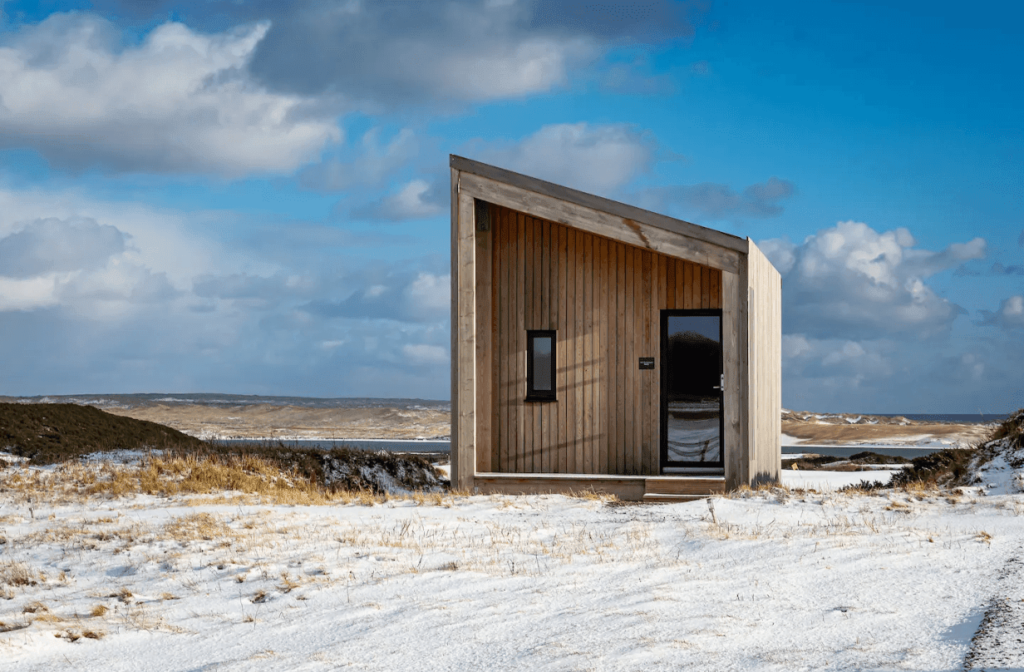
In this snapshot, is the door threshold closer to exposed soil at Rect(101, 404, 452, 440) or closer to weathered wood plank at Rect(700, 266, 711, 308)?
weathered wood plank at Rect(700, 266, 711, 308)

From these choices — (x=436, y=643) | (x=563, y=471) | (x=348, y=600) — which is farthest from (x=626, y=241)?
(x=436, y=643)

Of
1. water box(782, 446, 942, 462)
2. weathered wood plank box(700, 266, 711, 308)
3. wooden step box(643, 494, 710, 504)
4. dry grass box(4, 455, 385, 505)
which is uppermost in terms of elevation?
weathered wood plank box(700, 266, 711, 308)

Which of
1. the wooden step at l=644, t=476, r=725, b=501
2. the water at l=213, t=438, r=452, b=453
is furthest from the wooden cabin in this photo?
the water at l=213, t=438, r=452, b=453

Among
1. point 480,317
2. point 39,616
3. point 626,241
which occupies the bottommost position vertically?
point 39,616

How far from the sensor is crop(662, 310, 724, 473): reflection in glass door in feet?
43.2

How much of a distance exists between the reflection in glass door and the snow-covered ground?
3185 mm

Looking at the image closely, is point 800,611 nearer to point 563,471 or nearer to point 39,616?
point 39,616

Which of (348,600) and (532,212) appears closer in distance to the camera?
(348,600)

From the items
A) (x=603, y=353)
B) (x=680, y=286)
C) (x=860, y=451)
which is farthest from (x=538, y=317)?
(x=860, y=451)

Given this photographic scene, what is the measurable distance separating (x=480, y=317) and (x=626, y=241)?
7.95ft

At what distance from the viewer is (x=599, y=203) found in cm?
1230

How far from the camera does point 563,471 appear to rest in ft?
43.5

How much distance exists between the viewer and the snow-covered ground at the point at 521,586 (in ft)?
16.8

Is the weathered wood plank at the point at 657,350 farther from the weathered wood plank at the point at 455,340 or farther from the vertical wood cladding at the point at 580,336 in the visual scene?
the weathered wood plank at the point at 455,340
